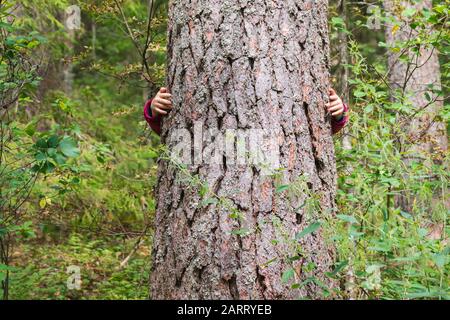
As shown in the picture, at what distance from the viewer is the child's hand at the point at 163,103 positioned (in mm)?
3016

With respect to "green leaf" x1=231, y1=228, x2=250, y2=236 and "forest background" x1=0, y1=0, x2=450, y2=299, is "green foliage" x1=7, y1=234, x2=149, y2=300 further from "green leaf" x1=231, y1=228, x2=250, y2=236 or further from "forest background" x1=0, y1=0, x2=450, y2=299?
"green leaf" x1=231, y1=228, x2=250, y2=236

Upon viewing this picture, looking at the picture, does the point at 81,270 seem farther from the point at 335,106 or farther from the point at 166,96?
the point at 335,106

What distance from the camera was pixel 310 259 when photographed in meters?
2.67

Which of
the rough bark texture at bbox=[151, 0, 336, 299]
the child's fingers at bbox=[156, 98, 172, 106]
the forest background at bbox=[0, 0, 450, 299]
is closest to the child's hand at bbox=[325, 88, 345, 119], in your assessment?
the rough bark texture at bbox=[151, 0, 336, 299]

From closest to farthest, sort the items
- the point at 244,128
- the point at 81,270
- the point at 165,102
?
the point at 244,128 < the point at 165,102 < the point at 81,270

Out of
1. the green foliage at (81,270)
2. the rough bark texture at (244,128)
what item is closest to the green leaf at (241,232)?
the rough bark texture at (244,128)

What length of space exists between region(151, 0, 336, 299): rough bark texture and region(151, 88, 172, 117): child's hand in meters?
0.06

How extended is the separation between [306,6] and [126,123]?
28.6 feet

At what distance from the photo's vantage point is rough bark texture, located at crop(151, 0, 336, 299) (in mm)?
2604

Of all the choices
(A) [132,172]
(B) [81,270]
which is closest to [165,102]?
(B) [81,270]

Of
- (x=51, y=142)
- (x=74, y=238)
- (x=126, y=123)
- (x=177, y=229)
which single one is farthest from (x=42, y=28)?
(x=177, y=229)

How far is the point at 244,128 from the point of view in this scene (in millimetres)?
2715

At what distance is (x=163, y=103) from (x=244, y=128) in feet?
1.88

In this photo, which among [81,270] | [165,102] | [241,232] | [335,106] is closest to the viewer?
[241,232]
